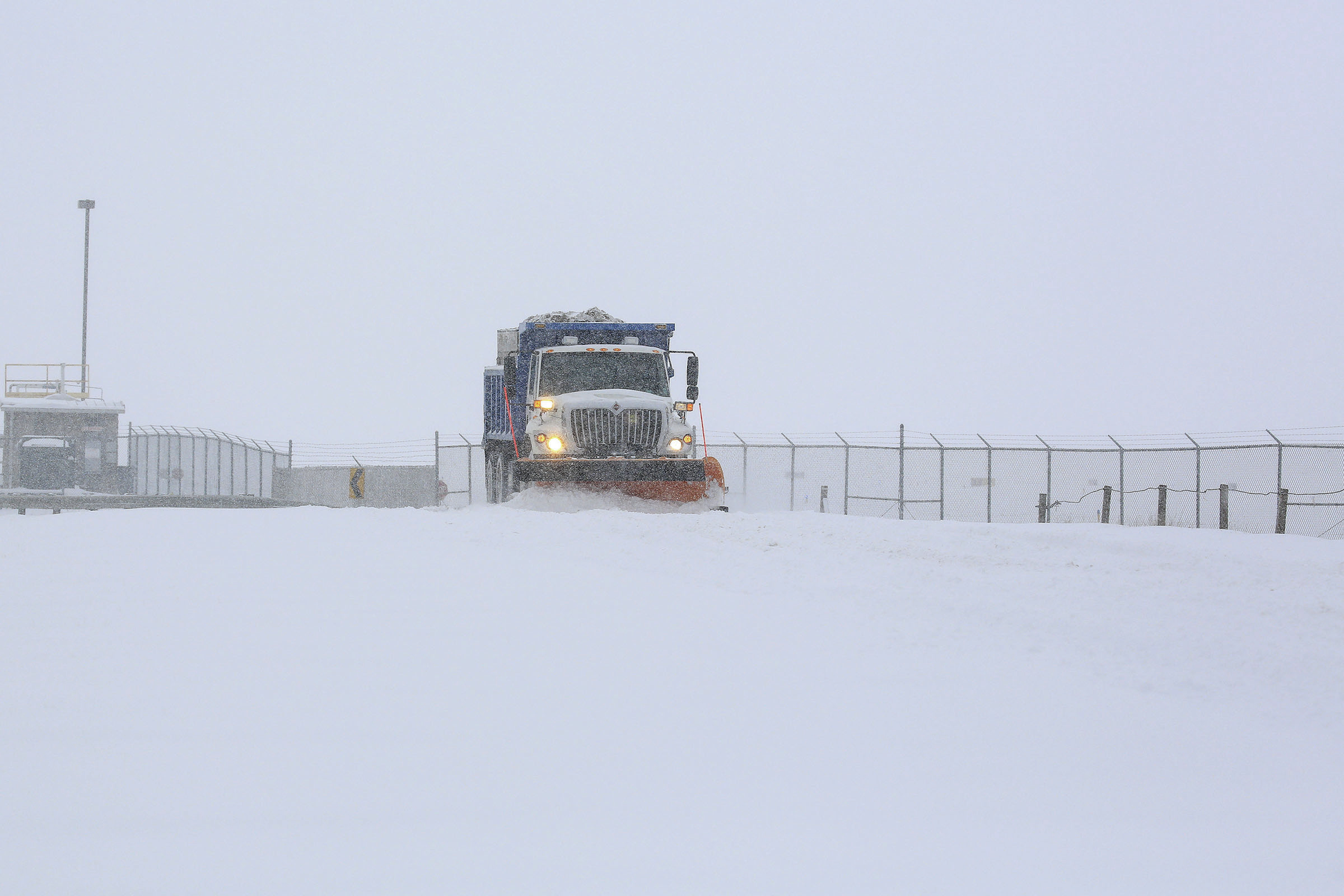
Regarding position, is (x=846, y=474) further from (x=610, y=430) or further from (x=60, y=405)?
(x=60, y=405)

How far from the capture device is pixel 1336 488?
2339 cm

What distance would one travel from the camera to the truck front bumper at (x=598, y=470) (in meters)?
16.6

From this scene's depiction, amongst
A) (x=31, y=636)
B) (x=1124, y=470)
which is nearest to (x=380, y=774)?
(x=31, y=636)

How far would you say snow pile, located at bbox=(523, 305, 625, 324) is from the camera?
1900 cm

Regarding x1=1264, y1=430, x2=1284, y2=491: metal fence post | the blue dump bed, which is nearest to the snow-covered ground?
the blue dump bed

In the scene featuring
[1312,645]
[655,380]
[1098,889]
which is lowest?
[1098,889]

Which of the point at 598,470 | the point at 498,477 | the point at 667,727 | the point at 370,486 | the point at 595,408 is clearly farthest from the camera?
the point at 370,486

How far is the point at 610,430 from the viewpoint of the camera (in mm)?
17438

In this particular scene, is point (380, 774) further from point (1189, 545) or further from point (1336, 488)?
point (1336, 488)

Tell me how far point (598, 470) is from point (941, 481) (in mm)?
12995

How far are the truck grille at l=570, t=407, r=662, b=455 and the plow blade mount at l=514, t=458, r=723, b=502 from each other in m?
0.56

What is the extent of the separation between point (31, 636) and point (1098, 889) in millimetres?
6875

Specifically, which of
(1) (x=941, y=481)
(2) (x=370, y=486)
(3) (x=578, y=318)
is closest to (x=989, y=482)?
(1) (x=941, y=481)

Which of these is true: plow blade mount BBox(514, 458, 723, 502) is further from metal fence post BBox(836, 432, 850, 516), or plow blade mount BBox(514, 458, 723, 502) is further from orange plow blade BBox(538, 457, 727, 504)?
metal fence post BBox(836, 432, 850, 516)
